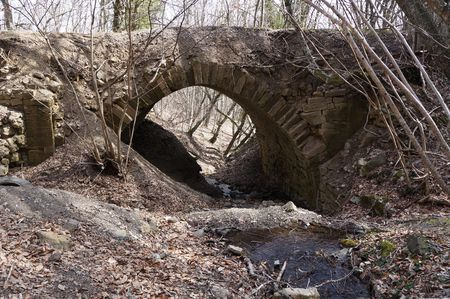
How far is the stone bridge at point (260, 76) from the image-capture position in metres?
7.87

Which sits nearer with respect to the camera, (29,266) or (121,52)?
(29,266)

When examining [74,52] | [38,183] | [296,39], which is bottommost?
[38,183]

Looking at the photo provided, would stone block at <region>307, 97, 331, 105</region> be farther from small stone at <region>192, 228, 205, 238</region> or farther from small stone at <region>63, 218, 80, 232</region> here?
small stone at <region>63, 218, 80, 232</region>

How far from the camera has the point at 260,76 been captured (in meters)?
8.73

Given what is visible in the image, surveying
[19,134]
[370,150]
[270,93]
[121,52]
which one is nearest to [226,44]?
[270,93]

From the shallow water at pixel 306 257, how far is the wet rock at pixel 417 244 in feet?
1.86

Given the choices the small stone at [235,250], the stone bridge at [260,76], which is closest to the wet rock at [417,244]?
the small stone at [235,250]

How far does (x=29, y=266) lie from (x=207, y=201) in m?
4.65

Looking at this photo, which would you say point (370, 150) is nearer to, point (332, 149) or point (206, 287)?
point (332, 149)

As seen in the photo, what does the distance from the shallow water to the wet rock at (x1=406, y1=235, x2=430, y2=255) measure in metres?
0.57

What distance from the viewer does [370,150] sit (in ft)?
25.0

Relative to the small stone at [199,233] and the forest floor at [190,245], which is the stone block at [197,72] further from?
the small stone at [199,233]

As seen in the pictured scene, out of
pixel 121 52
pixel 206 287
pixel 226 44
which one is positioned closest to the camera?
pixel 206 287

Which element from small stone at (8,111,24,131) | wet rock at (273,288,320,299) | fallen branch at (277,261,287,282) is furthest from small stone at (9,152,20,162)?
wet rock at (273,288,320,299)
